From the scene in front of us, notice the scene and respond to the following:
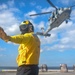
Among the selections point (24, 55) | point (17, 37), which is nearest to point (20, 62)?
point (24, 55)

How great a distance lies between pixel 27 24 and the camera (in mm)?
4754

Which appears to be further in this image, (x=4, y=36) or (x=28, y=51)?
(x=28, y=51)

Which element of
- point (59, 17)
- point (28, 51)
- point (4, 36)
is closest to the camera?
point (4, 36)

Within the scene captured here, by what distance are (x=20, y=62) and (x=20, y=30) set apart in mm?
596

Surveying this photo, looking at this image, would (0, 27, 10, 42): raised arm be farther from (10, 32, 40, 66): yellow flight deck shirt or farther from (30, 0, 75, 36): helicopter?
(30, 0, 75, 36): helicopter

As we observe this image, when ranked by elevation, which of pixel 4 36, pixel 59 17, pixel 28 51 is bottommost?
pixel 28 51

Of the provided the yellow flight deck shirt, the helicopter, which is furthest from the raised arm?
the helicopter

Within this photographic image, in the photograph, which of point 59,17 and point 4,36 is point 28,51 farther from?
point 59,17

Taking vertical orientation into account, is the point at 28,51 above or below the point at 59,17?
below

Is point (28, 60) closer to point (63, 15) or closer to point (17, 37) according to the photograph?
point (17, 37)

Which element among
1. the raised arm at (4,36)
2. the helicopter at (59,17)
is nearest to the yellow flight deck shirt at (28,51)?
the raised arm at (4,36)

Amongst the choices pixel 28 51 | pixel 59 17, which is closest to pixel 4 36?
pixel 28 51

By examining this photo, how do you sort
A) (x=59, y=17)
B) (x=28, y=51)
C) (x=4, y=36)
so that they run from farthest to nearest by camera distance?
(x=59, y=17) < (x=28, y=51) < (x=4, y=36)

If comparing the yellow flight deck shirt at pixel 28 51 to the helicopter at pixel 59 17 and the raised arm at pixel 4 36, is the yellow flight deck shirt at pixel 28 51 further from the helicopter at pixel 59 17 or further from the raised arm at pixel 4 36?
the helicopter at pixel 59 17
